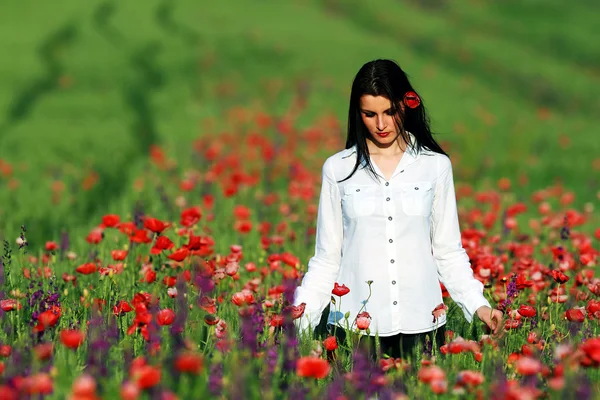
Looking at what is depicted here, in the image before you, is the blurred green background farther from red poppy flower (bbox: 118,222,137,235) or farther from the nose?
the nose

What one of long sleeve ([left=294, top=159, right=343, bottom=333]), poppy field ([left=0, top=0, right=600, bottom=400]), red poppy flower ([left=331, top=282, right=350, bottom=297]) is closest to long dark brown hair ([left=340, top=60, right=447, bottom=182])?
long sleeve ([left=294, top=159, right=343, bottom=333])

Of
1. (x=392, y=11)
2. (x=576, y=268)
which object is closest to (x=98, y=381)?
(x=576, y=268)

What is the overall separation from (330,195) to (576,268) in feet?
7.51

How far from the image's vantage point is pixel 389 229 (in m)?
3.33

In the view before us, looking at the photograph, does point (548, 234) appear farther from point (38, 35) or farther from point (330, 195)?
point (38, 35)

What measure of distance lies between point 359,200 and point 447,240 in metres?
0.42

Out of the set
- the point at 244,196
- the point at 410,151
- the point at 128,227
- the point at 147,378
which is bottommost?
the point at 147,378

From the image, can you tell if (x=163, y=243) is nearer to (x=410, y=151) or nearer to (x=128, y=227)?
(x=128, y=227)

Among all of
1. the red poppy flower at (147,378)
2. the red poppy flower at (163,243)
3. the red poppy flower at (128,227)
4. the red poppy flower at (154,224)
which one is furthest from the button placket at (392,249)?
the red poppy flower at (128,227)

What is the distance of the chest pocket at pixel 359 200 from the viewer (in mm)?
3361

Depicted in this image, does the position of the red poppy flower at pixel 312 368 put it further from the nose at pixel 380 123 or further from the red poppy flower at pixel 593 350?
the nose at pixel 380 123

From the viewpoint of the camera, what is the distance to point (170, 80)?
18.8 m

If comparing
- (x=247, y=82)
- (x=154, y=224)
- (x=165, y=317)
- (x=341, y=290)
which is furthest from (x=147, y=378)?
(x=247, y=82)

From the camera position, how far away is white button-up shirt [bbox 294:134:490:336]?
3.32 meters
